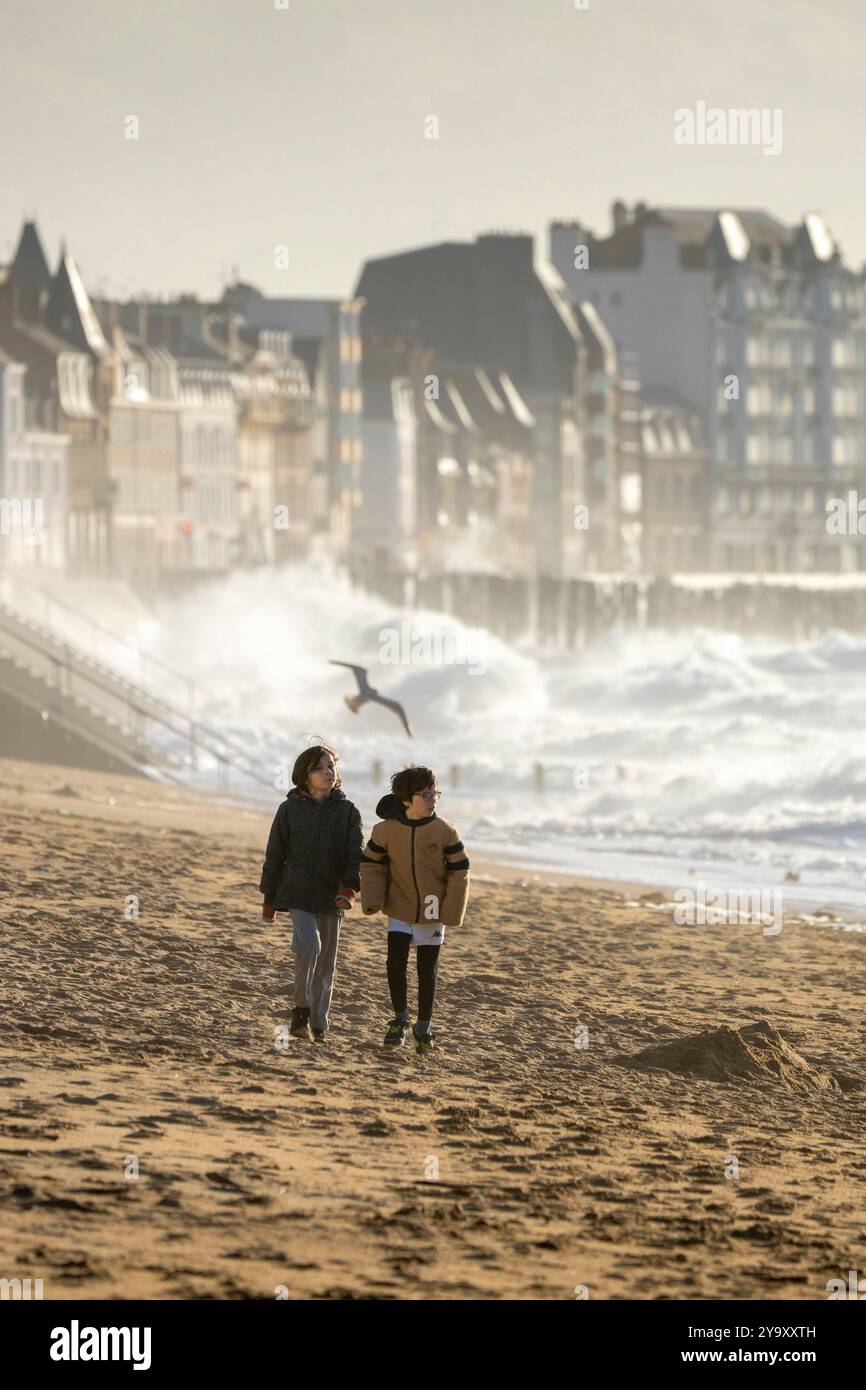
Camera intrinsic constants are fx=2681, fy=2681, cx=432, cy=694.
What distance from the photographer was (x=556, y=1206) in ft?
35.7

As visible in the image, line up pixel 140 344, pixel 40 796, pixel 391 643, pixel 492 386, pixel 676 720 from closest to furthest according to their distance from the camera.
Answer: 1. pixel 40 796
2. pixel 676 720
3. pixel 391 643
4. pixel 140 344
5. pixel 492 386

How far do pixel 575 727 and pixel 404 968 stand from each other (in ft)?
170

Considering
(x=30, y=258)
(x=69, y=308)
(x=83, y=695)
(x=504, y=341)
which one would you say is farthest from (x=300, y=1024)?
(x=504, y=341)

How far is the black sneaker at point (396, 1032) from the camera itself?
14.3 m

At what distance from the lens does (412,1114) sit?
12.6 m

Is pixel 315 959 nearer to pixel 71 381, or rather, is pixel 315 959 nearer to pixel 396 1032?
pixel 396 1032

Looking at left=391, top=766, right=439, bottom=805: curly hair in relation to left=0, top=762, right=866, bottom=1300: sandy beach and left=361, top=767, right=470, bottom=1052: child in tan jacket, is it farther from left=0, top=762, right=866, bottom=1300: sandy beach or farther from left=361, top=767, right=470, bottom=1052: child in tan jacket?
left=0, top=762, right=866, bottom=1300: sandy beach

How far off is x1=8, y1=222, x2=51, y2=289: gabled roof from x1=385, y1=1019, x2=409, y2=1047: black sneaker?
83.5 m

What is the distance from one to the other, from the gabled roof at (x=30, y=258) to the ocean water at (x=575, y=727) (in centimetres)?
1342

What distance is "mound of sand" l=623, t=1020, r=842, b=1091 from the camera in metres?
14.9

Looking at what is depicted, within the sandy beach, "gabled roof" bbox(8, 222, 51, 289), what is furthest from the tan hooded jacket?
"gabled roof" bbox(8, 222, 51, 289)

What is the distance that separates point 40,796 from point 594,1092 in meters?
19.8

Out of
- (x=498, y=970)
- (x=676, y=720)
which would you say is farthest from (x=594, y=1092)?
(x=676, y=720)
